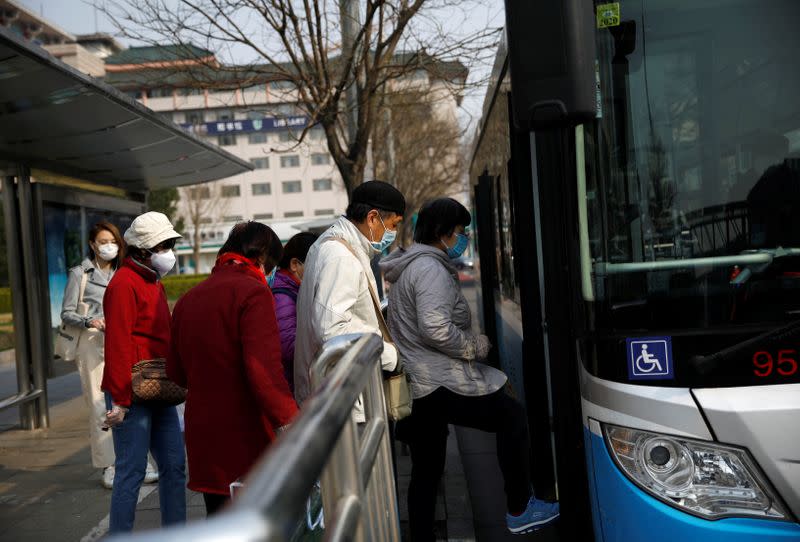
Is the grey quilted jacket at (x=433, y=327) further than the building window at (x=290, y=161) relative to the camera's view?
No

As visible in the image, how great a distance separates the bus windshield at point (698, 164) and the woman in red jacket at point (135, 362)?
2.31m

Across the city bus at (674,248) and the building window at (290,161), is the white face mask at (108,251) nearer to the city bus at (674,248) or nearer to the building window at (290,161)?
the city bus at (674,248)

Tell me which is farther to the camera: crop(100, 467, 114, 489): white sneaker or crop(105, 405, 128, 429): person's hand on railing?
crop(100, 467, 114, 489): white sneaker

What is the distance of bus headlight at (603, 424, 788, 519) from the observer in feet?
9.23

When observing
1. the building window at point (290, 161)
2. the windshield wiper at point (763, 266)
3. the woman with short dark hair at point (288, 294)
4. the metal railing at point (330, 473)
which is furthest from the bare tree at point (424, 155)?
the building window at point (290, 161)

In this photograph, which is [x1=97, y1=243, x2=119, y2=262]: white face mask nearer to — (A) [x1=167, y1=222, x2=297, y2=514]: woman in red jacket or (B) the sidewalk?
(B) the sidewalk

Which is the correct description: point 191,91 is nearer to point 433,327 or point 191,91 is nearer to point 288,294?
point 288,294

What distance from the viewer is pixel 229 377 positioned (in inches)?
141

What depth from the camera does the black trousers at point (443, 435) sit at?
434cm

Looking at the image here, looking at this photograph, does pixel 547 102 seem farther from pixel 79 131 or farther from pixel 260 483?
pixel 79 131

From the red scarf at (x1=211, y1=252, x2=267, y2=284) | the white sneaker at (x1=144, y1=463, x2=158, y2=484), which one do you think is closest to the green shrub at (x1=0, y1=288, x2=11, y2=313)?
the white sneaker at (x1=144, y1=463, x2=158, y2=484)

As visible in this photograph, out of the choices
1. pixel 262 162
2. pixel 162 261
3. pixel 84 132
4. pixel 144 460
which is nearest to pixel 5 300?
pixel 84 132

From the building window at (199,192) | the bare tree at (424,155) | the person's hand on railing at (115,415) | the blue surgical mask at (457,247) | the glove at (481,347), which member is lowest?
the person's hand on railing at (115,415)

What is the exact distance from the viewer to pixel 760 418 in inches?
111
